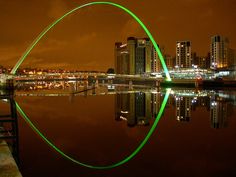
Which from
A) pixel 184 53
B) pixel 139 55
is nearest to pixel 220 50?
pixel 184 53

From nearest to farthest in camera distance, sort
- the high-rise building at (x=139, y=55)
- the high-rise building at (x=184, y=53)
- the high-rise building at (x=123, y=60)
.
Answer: the high-rise building at (x=139, y=55) < the high-rise building at (x=184, y=53) < the high-rise building at (x=123, y=60)

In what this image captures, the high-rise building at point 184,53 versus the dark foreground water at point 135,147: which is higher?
the high-rise building at point 184,53

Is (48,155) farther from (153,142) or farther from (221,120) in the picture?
(221,120)

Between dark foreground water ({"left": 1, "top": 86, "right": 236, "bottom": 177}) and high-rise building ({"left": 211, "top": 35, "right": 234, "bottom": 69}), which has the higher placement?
high-rise building ({"left": 211, "top": 35, "right": 234, "bottom": 69})

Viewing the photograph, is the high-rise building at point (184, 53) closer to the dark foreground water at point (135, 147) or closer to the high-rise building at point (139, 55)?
the high-rise building at point (139, 55)

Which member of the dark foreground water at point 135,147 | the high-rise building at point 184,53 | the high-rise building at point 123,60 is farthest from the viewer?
the high-rise building at point 123,60

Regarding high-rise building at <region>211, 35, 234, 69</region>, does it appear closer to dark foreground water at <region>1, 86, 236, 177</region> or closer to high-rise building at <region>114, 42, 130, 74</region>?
high-rise building at <region>114, 42, 130, 74</region>

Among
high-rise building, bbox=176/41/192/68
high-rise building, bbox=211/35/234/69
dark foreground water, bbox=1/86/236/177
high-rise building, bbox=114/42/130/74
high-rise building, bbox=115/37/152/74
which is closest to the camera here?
dark foreground water, bbox=1/86/236/177

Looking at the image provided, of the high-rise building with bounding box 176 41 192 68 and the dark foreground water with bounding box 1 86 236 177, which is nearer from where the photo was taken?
the dark foreground water with bounding box 1 86 236 177

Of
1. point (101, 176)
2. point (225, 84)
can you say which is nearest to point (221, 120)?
point (101, 176)

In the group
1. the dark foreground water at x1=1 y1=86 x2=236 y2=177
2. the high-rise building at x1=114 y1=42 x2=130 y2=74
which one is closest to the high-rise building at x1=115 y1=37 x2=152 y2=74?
the high-rise building at x1=114 y1=42 x2=130 y2=74

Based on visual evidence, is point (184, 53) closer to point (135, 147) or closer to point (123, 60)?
point (123, 60)

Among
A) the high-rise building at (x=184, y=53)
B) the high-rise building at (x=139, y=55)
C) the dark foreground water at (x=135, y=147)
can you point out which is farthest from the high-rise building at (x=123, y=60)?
the dark foreground water at (x=135, y=147)
